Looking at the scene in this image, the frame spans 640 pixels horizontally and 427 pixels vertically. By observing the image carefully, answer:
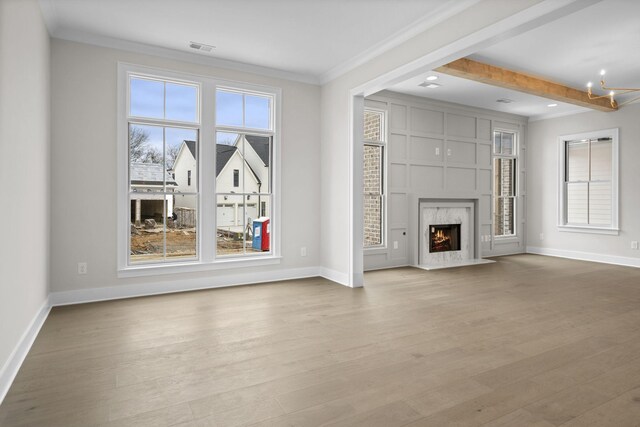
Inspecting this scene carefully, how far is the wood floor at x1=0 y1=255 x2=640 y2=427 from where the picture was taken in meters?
1.94

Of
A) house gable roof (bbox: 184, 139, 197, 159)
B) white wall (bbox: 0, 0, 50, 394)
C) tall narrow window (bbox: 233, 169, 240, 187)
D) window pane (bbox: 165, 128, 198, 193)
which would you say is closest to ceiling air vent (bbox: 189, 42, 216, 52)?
window pane (bbox: 165, 128, 198, 193)

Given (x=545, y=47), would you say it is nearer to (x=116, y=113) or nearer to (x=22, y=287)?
(x=116, y=113)

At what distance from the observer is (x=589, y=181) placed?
7.18 metres

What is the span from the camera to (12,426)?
A: 5.98 feet

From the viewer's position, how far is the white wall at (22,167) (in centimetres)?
224

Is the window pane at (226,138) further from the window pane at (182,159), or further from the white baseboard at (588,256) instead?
the white baseboard at (588,256)

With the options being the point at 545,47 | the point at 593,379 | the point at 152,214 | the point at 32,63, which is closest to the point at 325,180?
the point at 152,214

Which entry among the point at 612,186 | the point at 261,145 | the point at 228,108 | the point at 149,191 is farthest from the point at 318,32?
the point at 612,186

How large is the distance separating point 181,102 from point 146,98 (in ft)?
1.30

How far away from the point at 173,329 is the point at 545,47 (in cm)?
507

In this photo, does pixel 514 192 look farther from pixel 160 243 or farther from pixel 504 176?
pixel 160 243

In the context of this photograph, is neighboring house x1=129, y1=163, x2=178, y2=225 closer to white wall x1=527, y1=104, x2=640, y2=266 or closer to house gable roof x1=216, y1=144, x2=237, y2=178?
house gable roof x1=216, y1=144, x2=237, y2=178

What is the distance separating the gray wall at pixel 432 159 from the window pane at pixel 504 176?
1.59ft

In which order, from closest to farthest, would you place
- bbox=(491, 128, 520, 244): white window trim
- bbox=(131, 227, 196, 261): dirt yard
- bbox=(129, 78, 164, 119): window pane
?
bbox=(129, 78, 164, 119): window pane
bbox=(131, 227, 196, 261): dirt yard
bbox=(491, 128, 520, 244): white window trim
